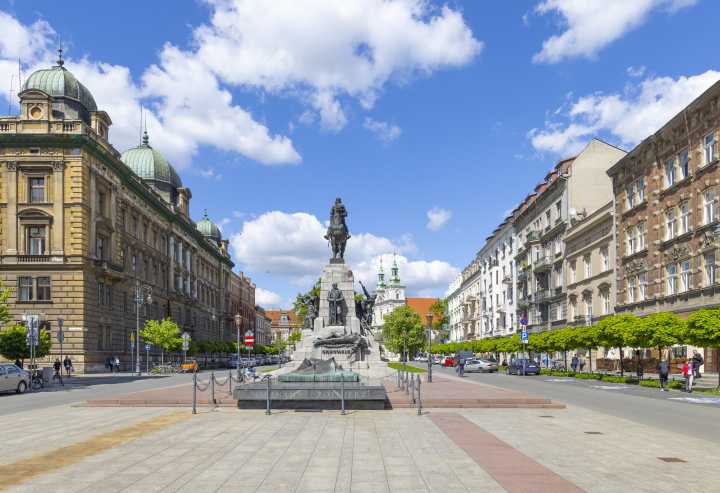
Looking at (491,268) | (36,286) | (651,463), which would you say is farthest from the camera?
(491,268)

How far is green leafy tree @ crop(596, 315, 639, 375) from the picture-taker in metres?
32.3

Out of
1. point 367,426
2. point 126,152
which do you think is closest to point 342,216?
point 367,426

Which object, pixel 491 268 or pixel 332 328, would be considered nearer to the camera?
pixel 332 328

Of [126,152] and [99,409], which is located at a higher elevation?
[126,152]

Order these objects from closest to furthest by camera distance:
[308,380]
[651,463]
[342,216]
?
1. [651,463]
2. [308,380]
3. [342,216]

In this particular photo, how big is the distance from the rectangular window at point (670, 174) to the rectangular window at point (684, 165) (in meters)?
1.13

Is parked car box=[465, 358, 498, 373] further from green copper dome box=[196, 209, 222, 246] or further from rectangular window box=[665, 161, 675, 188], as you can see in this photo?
green copper dome box=[196, 209, 222, 246]

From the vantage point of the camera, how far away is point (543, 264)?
62.7 metres

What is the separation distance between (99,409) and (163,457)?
33.2ft

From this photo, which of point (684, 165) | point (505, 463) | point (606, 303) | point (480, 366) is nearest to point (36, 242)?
point (480, 366)

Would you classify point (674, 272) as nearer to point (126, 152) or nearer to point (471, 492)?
point (471, 492)

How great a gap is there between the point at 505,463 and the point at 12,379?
26.4 meters

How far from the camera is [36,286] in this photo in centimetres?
4650

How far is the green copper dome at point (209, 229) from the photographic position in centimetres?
11200
